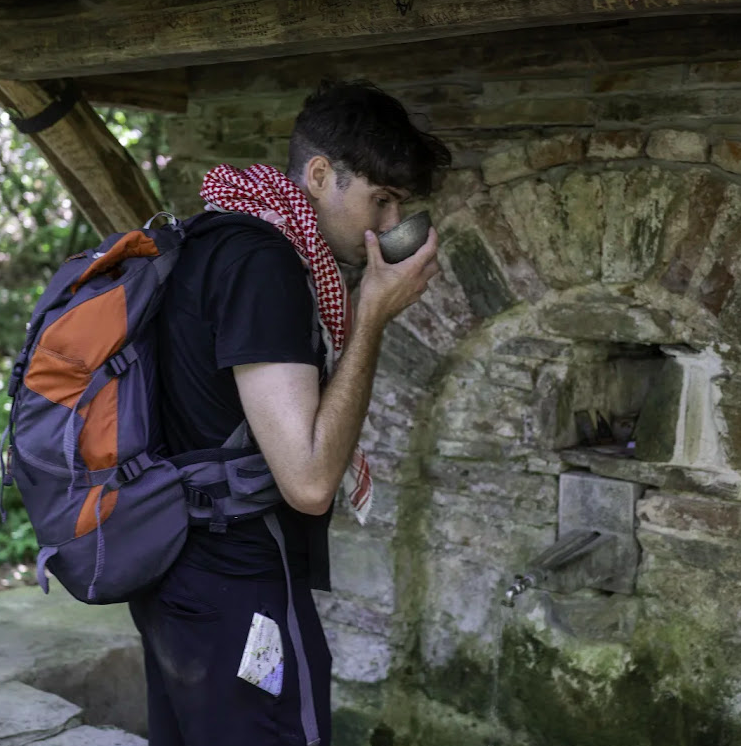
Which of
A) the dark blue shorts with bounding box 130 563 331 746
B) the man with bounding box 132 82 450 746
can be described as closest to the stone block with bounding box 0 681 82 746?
Answer: the man with bounding box 132 82 450 746

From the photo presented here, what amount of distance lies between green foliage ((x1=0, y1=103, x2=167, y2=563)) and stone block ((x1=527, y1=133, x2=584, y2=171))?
4351 mm

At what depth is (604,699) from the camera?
3035 mm

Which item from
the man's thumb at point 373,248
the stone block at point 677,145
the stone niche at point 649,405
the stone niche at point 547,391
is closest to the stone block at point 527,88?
the stone niche at point 547,391

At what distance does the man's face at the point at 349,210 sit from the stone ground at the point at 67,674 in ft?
5.68

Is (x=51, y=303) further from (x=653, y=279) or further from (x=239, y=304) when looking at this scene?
(x=653, y=279)

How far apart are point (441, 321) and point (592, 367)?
1.51 ft

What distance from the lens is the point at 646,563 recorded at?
297 cm

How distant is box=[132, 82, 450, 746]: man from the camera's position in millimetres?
1856

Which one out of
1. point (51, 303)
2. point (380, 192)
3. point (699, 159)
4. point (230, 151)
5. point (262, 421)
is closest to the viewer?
point (262, 421)

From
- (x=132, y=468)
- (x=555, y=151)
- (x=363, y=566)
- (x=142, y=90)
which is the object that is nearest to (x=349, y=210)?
(x=132, y=468)

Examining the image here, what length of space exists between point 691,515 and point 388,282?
4.20ft

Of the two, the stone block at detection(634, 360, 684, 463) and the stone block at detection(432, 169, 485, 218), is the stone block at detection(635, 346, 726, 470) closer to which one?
the stone block at detection(634, 360, 684, 463)

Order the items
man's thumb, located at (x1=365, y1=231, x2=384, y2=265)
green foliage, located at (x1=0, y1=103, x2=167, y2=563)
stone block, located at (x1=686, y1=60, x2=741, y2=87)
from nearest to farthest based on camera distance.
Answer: man's thumb, located at (x1=365, y1=231, x2=384, y2=265) → stone block, located at (x1=686, y1=60, x2=741, y2=87) → green foliage, located at (x1=0, y1=103, x2=167, y2=563)

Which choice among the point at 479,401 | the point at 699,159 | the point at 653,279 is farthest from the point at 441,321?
the point at 699,159
